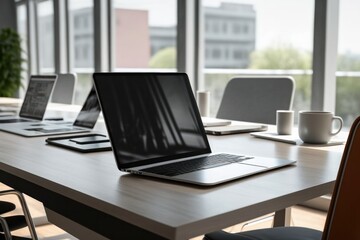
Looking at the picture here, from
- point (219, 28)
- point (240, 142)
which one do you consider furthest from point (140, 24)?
point (240, 142)

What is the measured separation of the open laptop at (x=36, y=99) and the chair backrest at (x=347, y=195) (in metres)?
1.52

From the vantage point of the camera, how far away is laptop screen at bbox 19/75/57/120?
209cm

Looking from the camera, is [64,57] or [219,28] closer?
[219,28]

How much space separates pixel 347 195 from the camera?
81 centimetres

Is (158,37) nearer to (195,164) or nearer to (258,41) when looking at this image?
(258,41)

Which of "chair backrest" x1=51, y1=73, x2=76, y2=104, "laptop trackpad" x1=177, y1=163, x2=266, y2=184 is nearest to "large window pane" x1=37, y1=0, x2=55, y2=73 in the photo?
"chair backrest" x1=51, y1=73, x2=76, y2=104

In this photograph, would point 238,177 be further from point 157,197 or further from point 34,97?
point 34,97

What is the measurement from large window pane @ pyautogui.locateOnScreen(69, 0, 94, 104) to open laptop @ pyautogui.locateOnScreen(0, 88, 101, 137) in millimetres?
4068

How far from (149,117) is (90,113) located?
71 centimetres

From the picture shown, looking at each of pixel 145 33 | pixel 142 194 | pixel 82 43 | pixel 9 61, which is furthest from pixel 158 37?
pixel 142 194

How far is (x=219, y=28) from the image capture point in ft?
14.1

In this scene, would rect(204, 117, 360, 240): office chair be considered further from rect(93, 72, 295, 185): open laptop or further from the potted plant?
the potted plant

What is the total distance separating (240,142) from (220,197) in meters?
0.66

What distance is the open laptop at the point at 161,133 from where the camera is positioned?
1019mm
